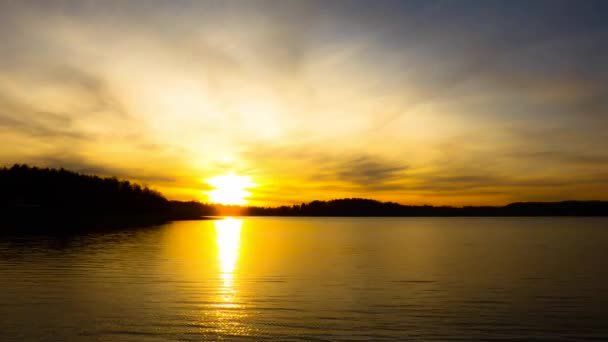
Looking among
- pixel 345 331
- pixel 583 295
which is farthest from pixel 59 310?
pixel 583 295

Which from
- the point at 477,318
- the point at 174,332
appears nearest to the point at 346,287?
the point at 477,318

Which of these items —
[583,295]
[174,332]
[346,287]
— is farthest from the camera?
[346,287]

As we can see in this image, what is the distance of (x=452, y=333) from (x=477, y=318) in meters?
4.49

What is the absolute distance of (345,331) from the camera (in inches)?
931

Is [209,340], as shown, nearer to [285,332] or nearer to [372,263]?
[285,332]

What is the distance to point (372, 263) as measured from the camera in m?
56.9

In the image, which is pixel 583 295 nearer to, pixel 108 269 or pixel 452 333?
pixel 452 333

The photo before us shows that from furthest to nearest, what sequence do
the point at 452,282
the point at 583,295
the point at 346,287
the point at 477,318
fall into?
the point at 452,282 < the point at 346,287 < the point at 583,295 < the point at 477,318

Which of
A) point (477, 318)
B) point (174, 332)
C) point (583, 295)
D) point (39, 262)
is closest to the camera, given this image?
point (174, 332)

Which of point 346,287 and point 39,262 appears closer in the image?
point 346,287

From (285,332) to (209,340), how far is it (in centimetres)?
376

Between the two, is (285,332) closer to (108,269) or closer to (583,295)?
(583,295)

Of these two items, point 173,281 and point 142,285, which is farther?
point 173,281

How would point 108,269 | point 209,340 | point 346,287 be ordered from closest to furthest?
1. point 209,340
2. point 346,287
3. point 108,269
